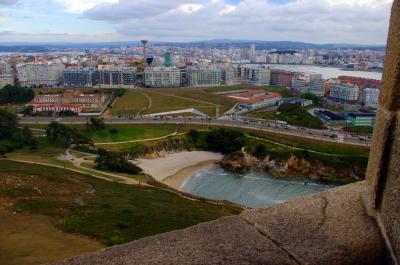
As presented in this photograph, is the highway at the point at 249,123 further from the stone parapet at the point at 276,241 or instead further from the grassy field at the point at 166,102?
the stone parapet at the point at 276,241

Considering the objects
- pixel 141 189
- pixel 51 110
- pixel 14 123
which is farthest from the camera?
pixel 51 110

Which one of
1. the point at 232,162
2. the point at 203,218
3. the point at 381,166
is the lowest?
the point at 232,162

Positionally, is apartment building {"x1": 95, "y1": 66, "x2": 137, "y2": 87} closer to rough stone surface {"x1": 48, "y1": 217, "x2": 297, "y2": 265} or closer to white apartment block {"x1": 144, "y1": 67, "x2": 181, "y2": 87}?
white apartment block {"x1": 144, "y1": 67, "x2": 181, "y2": 87}

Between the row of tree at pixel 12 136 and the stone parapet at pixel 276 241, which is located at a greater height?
the stone parapet at pixel 276 241

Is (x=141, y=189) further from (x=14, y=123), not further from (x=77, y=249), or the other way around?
(x=14, y=123)

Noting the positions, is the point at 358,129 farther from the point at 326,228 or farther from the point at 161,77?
the point at 161,77

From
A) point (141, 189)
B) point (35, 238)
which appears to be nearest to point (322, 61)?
point (141, 189)

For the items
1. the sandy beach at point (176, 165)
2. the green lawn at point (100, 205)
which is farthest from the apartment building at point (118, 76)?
the green lawn at point (100, 205)
